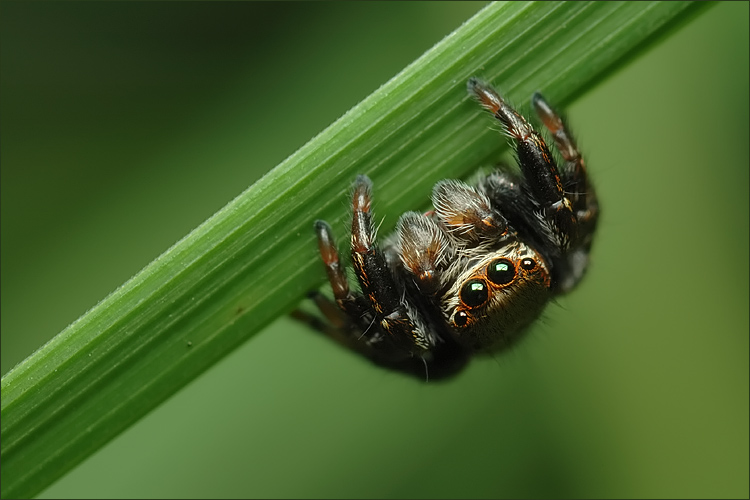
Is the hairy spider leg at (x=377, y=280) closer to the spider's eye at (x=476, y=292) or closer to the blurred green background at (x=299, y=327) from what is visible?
the spider's eye at (x=476, y=292)

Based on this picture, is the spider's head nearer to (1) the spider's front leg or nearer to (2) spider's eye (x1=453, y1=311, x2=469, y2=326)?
(2) spider's eye (x1=453, y1=311, x2=469, y2=326)

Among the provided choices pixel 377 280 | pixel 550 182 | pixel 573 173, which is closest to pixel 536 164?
pixel 550 182

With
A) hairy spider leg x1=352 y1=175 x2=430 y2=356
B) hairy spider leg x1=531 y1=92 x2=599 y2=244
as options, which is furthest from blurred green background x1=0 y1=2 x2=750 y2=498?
hairy spider leg x1=352 y1=175 x2=430 y2=356

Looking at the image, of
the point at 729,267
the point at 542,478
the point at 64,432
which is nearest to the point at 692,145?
the point at 729,267

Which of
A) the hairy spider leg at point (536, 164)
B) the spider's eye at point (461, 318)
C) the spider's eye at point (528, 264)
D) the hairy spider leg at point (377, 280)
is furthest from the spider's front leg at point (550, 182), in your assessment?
the hairy spider leg at point (377, 280)

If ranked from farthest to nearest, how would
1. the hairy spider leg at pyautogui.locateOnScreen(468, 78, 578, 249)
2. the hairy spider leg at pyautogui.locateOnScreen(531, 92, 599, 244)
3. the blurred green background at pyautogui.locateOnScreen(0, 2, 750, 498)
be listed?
the blurred green background at pyautogui.locateOnScreen(0, 2, 750, 498)
the hairy spider leg at pyautogui.locateOnScreen(531, 92, 599, 244)
the hairy spider leg at pyautogui.locateOnScreen(468, 78, 578, 249)

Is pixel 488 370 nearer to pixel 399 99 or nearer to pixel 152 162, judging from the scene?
pixel 399 99

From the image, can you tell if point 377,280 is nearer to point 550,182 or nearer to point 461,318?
point 461,318
